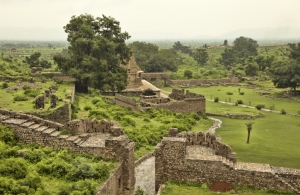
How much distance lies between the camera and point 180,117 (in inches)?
1382

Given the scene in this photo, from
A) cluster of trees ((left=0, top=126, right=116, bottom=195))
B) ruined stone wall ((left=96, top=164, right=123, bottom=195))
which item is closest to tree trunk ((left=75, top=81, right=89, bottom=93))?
cluster of trees ((left=0, top=126, right=116, bottom=195))

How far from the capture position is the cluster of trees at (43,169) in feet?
43.3

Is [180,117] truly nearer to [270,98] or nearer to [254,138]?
[254,138]

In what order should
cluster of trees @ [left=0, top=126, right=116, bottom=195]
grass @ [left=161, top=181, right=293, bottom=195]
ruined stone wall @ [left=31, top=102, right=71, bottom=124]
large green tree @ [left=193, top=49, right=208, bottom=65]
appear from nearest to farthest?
cluster of trees @ [left=0, top=126, right=116, bottom=195] → grass @ [left=161, top=181, right=293, bottom=195] → ruined stone wall @ [left=31, top=102, right=71, bottom=124] → large green tree @ [left=193, top=49, right=208, bottom=65]

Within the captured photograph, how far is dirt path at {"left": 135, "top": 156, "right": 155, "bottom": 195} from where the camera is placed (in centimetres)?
1961

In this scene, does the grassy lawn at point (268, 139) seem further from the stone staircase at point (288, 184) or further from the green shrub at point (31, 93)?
the green shrub at point (31, 93)

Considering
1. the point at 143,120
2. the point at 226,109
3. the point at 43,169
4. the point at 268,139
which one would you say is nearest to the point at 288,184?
the point at 43,169

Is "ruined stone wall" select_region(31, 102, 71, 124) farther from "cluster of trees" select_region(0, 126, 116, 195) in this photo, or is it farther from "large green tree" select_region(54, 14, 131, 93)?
"large green tree" select_region(54, 14, 131, 93)

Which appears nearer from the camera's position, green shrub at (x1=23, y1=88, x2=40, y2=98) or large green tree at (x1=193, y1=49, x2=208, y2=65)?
green shrub at (x1=23, y1=88, x2=40, y2=98)

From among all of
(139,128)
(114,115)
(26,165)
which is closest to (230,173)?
(26,165)

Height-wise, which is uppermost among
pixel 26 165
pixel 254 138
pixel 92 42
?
pixel 92 42

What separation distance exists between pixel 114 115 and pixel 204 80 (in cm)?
4338

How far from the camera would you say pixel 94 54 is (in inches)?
1613

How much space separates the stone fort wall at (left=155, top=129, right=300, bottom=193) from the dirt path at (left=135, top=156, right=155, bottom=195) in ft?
6.47
